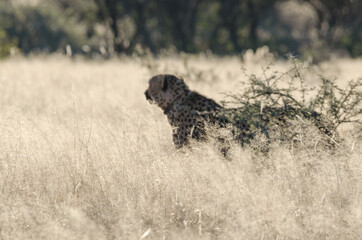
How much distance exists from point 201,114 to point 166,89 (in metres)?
0.55

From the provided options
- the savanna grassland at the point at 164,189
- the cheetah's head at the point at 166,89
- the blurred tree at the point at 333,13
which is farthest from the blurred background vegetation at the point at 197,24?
the savanna grassland at the point at 164,189

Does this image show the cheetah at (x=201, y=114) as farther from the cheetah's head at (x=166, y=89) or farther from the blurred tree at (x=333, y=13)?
the blurred tree at (x=333, y=13)

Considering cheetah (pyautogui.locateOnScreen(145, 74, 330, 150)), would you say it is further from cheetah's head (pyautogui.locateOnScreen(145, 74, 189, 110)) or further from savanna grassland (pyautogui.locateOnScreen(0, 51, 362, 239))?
savanna grassland (pyautogui.locateOnScreen(0, 51, 362, 239))

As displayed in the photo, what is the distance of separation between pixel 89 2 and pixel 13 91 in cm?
1366

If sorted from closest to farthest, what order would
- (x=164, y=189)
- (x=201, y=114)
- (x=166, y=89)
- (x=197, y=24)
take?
(x=164, y=189), (x=201, y=114), (x=166, y=89), (x=197, y=24)

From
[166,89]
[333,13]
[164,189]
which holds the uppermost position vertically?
[333,13]

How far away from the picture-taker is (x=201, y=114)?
4.57 metres

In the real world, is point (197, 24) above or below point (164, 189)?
above

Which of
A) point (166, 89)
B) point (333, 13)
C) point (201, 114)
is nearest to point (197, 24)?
point (333, 13)

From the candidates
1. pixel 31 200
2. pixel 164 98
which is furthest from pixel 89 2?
pixel 31 200

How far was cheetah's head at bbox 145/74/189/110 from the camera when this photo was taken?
4828mm

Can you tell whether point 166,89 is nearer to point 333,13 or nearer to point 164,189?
point 164,189

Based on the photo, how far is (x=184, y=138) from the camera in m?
4.55

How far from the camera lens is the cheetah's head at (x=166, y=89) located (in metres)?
4.83
